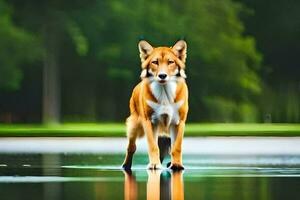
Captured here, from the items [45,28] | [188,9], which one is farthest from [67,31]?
[188,9]

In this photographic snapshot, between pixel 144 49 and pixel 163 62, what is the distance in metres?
0.30

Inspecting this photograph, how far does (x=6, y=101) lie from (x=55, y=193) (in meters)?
35.7

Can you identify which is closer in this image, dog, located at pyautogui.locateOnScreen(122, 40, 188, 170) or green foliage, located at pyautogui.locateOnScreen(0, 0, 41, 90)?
dog, located at pyautogui.locateOnScreen(122, 40, 188, 170)

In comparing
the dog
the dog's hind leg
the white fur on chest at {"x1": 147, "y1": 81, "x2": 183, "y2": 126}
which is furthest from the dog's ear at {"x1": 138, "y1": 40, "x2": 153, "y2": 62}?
the dog's hind leg

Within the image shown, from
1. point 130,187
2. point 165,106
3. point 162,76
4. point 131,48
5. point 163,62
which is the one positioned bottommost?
point 130,187

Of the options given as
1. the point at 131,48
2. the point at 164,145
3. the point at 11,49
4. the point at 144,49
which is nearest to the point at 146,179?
the point at 164,145

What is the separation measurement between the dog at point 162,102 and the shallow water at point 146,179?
353 millimetres

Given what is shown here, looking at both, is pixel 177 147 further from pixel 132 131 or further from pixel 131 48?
pixel 131 48

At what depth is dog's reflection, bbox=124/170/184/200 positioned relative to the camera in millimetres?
12141

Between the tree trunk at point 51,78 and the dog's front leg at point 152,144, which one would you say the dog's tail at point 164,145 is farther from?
the tree trunk at point 51,78

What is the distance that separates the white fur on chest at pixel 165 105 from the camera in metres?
15.6

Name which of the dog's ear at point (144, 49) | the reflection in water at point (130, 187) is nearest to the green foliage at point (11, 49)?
the dog's ear at point (144, 49)

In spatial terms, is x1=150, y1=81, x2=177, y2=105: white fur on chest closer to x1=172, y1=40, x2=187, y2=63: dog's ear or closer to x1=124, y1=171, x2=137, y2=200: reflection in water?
x1=172, y1=40, x2=187, y2=63: dog's ear

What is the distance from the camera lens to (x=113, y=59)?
156 feet
